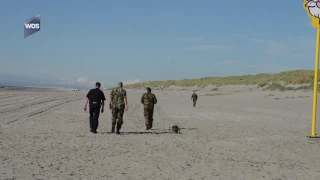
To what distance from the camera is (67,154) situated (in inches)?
388

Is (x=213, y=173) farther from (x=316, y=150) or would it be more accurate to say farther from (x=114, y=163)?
(x=316, y=150)

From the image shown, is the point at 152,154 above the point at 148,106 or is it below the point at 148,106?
below

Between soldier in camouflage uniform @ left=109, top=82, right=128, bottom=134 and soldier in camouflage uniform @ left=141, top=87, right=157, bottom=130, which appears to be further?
soldier in camouflage uniform @ left=141, top=87, right=157, bottom=130

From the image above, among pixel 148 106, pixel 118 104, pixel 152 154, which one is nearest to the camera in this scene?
pixel 152 154

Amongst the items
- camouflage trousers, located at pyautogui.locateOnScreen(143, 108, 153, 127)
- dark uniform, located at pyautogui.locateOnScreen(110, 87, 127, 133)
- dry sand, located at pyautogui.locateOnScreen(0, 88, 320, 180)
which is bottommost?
dry sand, located at pyautogui.locateOnScreen(0, 88, 320, 180)

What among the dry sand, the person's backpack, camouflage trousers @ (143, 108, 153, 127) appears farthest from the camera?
camouflage trousers @ (143, 108, 153, 127)

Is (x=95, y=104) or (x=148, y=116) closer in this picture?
(x=95, y=104)

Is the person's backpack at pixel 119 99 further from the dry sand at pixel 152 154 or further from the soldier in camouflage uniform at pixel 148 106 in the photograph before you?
the soldier in camouflage uniform at pixel 148 106

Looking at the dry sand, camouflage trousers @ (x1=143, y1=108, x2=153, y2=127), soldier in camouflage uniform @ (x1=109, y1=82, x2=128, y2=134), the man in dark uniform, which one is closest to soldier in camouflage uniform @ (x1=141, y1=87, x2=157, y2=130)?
camouflage trousers @ (x1=143, y1=108, x2=153, y2=127)

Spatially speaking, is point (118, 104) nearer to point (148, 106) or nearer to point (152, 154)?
point (148, 106)

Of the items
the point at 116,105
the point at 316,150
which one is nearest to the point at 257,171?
the point at 316,150

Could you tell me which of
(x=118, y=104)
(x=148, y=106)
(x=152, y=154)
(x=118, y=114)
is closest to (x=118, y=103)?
(x=118, y=104)

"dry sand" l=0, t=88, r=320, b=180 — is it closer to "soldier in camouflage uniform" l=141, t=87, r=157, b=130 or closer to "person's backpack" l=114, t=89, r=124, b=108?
"person's backpack" l=114, t=89, r=124, b=108

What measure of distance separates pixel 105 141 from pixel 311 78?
44060mm
